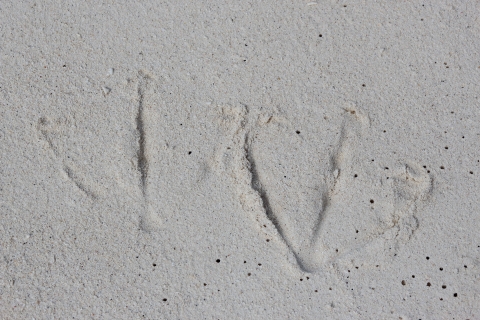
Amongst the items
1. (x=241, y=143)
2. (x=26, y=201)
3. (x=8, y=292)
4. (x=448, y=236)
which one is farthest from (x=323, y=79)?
(x=8, y=292)

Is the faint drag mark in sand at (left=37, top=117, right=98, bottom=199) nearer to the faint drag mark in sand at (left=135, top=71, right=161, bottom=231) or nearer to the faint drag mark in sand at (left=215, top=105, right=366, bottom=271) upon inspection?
the faint drag mark in sand at (left=135, top=71, right=161, bottom=231)

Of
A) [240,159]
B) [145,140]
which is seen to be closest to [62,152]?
[145,140]

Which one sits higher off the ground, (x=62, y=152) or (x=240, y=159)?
(x=240, y=159)

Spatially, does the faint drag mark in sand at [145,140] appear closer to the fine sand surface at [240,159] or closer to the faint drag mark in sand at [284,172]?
the fine sand surface at [240,159]

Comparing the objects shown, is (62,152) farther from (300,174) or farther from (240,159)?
(300,174)
